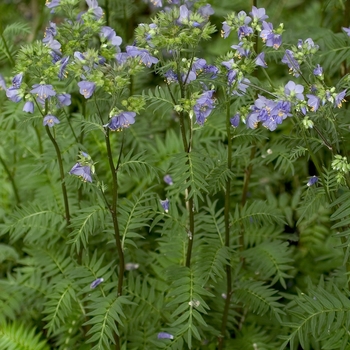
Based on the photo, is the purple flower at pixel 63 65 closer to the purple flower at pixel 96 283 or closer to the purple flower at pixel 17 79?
the purple flower at pixel 17 79

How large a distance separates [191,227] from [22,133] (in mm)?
1532

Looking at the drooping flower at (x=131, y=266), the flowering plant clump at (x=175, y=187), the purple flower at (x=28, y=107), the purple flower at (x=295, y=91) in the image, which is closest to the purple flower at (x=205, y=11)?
the flowering plant clump at (x=175, y=187)

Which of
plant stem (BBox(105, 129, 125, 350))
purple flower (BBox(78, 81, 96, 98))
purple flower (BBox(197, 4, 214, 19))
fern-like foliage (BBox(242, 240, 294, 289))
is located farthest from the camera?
fern-like foliage (BBox(242, 240, 294, 289))

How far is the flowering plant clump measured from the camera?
6.36 feet

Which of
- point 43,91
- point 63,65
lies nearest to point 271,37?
point 63,65

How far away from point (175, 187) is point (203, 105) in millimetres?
384

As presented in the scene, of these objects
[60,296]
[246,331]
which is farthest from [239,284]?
[60,296]

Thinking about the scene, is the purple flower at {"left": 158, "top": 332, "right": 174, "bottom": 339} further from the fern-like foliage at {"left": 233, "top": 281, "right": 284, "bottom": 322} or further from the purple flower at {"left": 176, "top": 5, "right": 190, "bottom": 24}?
the purple flower at {"left": 176, "top": 5, "right": 190, "bottom": 24}

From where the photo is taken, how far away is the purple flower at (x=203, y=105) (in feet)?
6.37

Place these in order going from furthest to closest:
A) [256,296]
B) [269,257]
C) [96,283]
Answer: [269,257] < [256,296] < [96,283]

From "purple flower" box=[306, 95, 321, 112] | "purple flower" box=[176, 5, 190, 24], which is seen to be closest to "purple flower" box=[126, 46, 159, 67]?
"purple flower" box=[176, 5, 190, 24]

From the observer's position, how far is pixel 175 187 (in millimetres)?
2199

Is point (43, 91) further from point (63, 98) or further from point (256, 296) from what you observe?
point (256, 296)

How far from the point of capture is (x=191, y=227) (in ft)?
7.39
